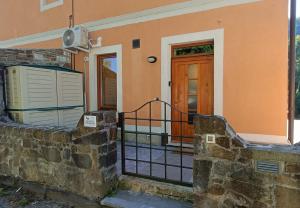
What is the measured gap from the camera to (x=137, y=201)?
9.93ft

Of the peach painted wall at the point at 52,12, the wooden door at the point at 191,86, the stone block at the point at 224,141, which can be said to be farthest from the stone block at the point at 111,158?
the peach painted wall at the point at 52,12

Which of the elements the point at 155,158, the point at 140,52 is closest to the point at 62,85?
the point at 140,52

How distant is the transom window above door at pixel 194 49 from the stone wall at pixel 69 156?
2511 mm

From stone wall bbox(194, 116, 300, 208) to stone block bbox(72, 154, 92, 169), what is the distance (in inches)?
58.9

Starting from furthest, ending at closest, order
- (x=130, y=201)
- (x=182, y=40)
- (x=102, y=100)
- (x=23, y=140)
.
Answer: (x=102, y=100), (x=182, y=40), (x=23, y=140), (x=130, y=201)

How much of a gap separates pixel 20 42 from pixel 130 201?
24.7ft

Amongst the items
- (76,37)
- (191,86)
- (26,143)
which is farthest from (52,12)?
(191,86)

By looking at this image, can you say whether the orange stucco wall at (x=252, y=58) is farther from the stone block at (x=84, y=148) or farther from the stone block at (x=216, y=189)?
the stone block at (x=84, y=148)

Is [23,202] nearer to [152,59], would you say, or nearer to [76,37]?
[152,59]

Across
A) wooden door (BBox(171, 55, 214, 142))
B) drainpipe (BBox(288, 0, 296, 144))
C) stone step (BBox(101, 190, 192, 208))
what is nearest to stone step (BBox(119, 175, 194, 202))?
stone step (BBox(101, 190, 192, 208))

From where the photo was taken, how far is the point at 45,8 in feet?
24.2

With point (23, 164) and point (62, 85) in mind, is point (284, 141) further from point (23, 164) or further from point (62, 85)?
point (62, 85)

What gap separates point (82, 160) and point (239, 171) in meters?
2.09

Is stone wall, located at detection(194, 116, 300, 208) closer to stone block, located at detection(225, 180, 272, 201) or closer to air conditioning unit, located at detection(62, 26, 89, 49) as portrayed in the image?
stone block, located at detection(225, 180, 272, 201)
